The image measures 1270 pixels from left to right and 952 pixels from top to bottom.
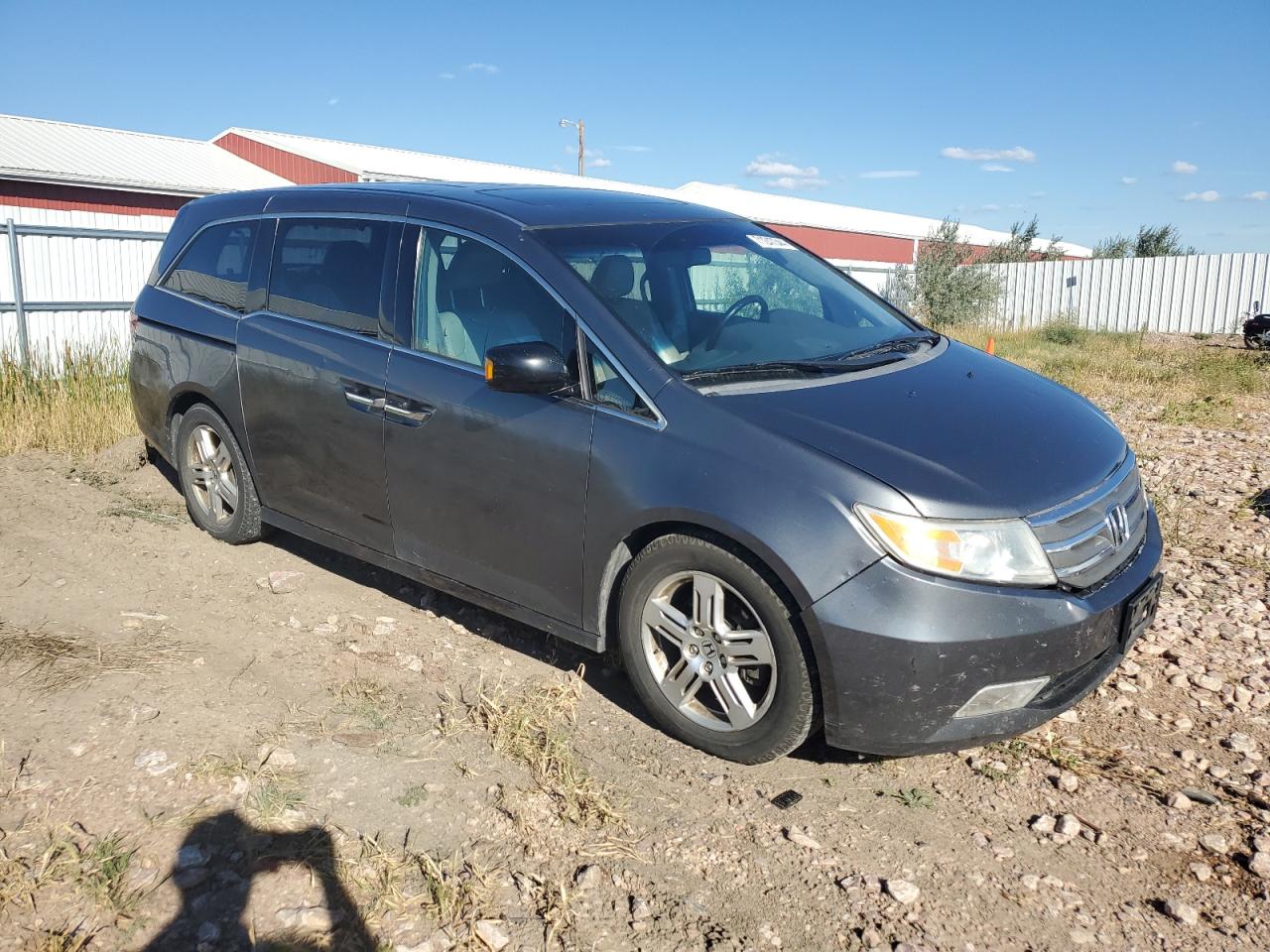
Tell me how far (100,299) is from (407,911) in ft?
41.1

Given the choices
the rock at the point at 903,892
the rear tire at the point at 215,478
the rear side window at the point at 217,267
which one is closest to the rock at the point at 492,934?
the rock at the point at 903,892

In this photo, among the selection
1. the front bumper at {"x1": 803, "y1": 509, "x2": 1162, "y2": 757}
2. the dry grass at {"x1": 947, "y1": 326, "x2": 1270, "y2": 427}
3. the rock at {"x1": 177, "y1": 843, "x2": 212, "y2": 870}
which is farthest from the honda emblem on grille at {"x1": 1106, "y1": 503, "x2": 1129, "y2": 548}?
the dry grass at {"x1": 947, "y1": 326, "x2": 1270, "y2": 427}

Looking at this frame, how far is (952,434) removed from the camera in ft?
10.8

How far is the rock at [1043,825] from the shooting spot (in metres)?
3.04

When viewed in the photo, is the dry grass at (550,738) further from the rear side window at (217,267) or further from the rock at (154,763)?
the rear side window at (217,267)

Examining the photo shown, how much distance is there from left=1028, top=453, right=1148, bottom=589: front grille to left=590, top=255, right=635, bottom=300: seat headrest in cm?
168

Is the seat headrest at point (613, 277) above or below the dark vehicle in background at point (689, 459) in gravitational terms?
above

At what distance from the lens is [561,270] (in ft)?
12.3

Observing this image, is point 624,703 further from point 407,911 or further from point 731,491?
point 407,911

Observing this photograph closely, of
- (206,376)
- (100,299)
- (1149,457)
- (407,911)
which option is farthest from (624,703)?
(100,299)

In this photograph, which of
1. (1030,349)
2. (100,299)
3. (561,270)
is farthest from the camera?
(1030,349)

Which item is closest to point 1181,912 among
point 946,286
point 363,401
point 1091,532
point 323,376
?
point 1091,532

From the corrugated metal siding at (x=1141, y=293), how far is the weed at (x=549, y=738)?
910 inches

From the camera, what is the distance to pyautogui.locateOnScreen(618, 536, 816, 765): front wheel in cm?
311
